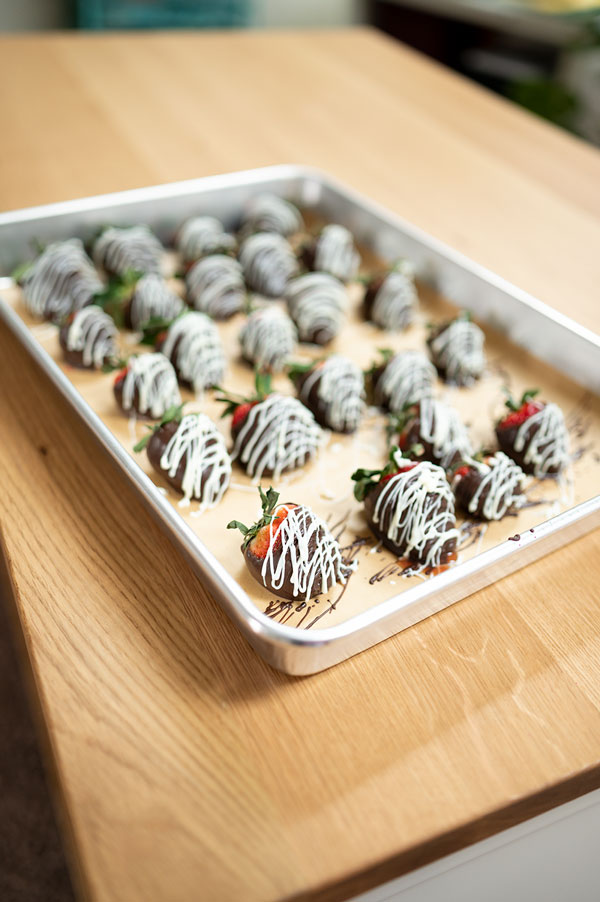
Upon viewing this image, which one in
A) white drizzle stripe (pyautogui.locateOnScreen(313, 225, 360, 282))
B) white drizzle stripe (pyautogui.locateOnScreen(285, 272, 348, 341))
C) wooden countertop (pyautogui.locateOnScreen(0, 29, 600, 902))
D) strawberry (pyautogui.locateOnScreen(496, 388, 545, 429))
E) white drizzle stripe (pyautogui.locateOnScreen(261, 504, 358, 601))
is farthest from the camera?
white drizzle stripe (pyautogui.locateOnScreen(313, 225, 360, 282))

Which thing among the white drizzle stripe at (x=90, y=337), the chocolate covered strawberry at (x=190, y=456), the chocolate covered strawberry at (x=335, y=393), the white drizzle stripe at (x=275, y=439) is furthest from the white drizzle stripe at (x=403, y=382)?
the white drizzle stripe at (x=90, y=337)

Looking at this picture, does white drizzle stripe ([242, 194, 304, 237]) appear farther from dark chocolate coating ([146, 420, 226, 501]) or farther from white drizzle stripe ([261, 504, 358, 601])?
white drizzle stripe ([261, 504, 358, 601])

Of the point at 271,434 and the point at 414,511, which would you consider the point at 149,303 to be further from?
the point at 414,511

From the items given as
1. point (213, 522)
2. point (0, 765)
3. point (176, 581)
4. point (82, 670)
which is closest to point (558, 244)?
point (213, 522)

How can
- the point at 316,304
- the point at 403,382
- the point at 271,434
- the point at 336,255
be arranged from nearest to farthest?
the point at 271,434, the point at 403,382, the point at 316,304, the point at 336,255

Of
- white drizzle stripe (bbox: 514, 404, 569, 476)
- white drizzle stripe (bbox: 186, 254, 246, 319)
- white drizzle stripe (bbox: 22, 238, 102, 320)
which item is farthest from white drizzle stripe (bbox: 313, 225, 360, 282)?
white drizzle stripe (bbox: 514, 404, 569, 476)

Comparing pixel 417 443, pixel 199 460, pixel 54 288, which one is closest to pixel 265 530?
pixel 199 460

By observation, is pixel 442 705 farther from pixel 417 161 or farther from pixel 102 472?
pixel 417 161

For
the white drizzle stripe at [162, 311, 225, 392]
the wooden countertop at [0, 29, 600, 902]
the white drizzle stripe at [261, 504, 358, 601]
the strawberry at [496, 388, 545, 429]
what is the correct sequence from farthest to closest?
the white drizzle stripe at [162, 311, 225, 392], the strawberry at [496, 388, 545, 429], the white drizzle stripe at [261, 504, 358, 601], the wooden countertop at [0, 29, 600, 902]
